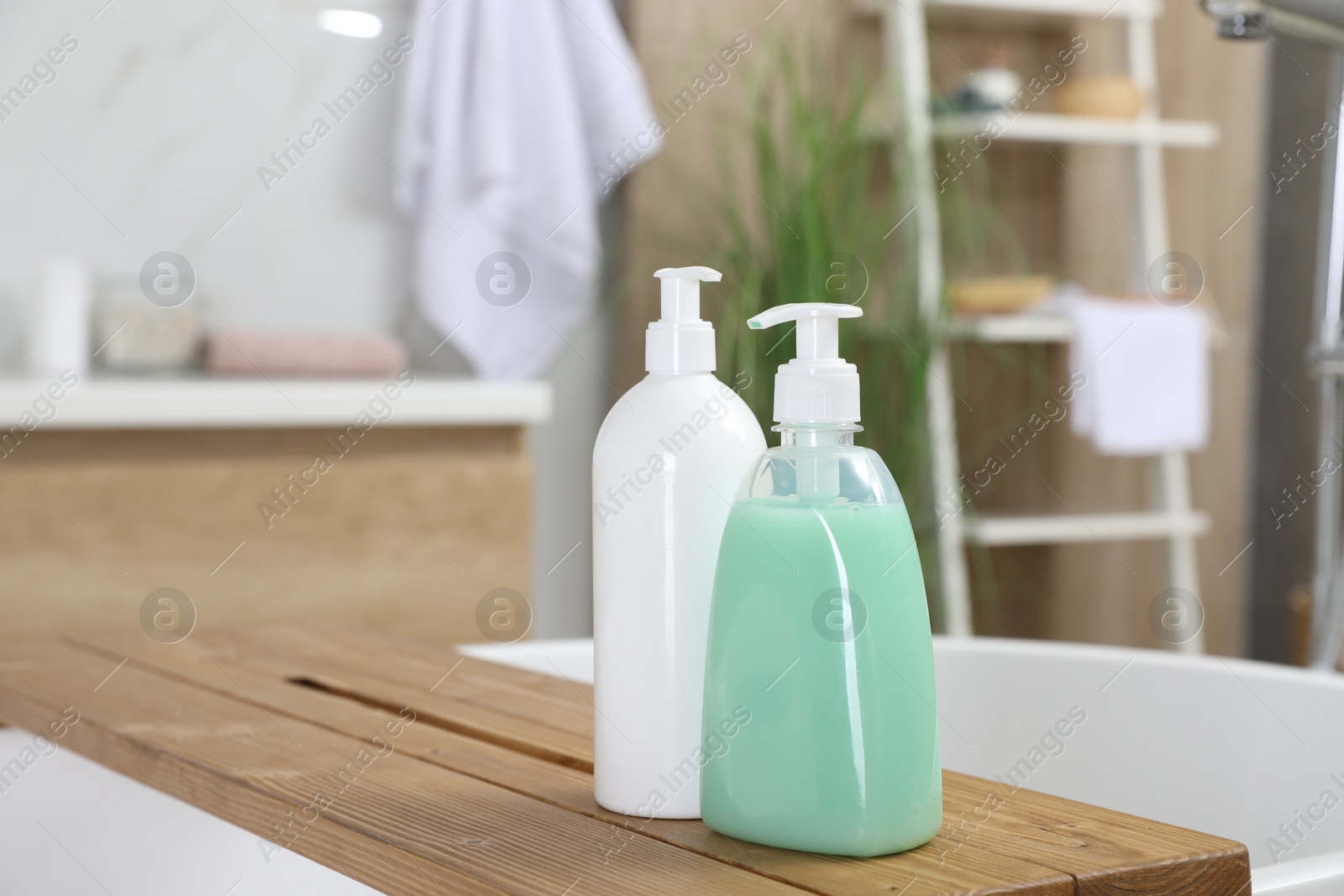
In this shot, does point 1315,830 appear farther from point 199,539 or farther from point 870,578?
point 199,539

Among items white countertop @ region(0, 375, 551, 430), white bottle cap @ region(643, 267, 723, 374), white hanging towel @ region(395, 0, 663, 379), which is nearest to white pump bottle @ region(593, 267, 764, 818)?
white bottle cap @ region(643, 267, 723, 374)

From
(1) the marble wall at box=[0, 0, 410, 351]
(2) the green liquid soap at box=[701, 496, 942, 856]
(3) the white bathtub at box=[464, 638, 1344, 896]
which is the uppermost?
(1) the marble wall at box=[0, 0, 410, 351]

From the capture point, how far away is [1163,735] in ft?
2.72

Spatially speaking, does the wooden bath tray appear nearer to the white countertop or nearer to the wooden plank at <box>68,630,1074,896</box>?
the wooden plank at <box>68,630,1074,896</box>

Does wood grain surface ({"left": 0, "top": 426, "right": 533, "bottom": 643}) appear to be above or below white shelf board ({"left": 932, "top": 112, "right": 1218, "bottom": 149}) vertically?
below

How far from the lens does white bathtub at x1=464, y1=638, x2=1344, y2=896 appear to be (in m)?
0.77

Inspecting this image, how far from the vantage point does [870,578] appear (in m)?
0.47

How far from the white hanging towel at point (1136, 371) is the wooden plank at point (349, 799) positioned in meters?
1.63

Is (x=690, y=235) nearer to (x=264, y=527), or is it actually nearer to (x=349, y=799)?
(x=264, y=527)

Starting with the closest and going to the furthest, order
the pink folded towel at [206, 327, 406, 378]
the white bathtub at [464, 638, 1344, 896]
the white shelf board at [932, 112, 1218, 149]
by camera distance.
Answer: the white bathtub at [464, 638, 1344, 896] < the pink folded towel at [206, 327, 406, 378] < the white shelf board at [932, 112, 1218, 149]

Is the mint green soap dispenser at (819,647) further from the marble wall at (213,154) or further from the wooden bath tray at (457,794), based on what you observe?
the marble wall at (213,154)

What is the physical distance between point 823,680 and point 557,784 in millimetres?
161

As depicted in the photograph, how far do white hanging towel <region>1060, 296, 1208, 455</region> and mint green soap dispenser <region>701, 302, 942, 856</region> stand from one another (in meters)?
1.69

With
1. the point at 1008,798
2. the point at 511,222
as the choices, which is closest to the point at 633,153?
the point at 511,222
